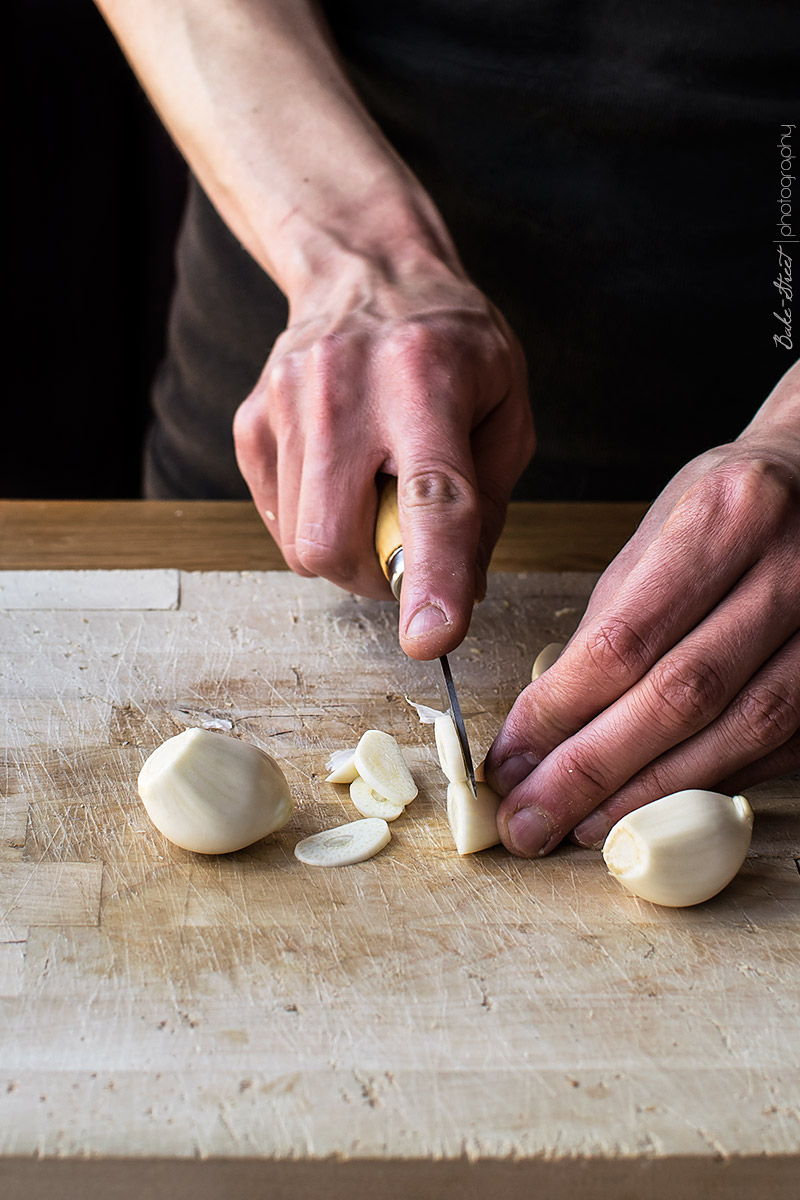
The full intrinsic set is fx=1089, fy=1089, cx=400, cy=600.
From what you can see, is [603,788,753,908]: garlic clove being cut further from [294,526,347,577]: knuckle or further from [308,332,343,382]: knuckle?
[308,332,343,382]: knuckle

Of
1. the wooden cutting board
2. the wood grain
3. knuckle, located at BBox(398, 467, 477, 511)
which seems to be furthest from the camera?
the wood grain

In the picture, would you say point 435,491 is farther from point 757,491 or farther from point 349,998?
point 349,998

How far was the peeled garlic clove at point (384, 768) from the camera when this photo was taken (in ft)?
2.91

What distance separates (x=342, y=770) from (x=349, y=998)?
24cm

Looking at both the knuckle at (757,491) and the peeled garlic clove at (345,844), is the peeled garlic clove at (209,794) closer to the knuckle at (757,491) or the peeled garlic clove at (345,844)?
the peeled garlic clove at (345,844)

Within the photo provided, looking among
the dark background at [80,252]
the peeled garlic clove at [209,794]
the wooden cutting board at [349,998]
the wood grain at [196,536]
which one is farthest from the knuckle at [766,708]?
the dark background at [80,252]

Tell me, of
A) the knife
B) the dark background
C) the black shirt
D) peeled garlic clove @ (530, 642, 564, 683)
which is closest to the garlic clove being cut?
the knife

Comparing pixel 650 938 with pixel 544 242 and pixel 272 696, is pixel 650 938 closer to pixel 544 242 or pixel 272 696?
pixel 272 696

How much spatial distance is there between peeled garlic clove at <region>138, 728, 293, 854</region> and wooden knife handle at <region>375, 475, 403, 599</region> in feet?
0.64

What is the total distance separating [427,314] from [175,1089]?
2.25 feet

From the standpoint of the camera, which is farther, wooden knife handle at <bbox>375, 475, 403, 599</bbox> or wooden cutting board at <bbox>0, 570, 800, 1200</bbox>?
wooden knife handle at <bbox>375, 475, 403, 599</bbox>

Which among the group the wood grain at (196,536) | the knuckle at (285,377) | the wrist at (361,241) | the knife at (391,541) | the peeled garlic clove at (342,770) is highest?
the wrist at (361,241)

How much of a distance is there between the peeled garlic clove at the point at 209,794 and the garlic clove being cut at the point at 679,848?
26 cm

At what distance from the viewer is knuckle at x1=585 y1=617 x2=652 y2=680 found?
0.81m
